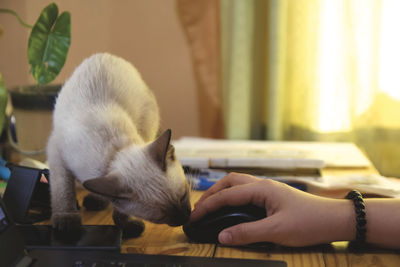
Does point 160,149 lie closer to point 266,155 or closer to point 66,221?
point 66,221

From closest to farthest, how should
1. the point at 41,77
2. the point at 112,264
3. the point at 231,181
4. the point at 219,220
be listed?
the point at 112,264 → the point at 219,220 → the point at 231,181 → the point at 41,77

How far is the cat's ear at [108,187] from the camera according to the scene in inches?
25.8

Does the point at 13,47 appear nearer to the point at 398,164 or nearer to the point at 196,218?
the point at 196,218

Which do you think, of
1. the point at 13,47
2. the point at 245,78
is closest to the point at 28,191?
the point at 13,47

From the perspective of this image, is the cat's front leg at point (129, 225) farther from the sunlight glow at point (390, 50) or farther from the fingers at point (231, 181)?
the sunlight glow at point (390, 50)

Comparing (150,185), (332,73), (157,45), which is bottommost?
(150,185)

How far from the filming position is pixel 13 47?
1.44 metres

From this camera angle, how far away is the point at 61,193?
31.8 inches

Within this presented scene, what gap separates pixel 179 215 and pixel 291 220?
0.20 meters

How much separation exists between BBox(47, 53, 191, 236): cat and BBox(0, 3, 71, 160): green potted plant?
10cm

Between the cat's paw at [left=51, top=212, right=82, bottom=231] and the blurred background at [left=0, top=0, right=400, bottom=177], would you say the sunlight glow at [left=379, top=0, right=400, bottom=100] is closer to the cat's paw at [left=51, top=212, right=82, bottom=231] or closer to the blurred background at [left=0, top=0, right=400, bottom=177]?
the blurred background at [left=0, top=0, right=400, bottom=177]

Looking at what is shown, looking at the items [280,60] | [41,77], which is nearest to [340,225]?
[41,77]

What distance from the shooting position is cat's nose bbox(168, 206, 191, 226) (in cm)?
75

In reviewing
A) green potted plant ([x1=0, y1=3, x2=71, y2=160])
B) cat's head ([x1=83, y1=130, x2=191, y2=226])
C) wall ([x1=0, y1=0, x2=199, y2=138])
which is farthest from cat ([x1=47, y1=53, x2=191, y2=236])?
wall ([x1=0, y1=0, x2=199, y2=138])
